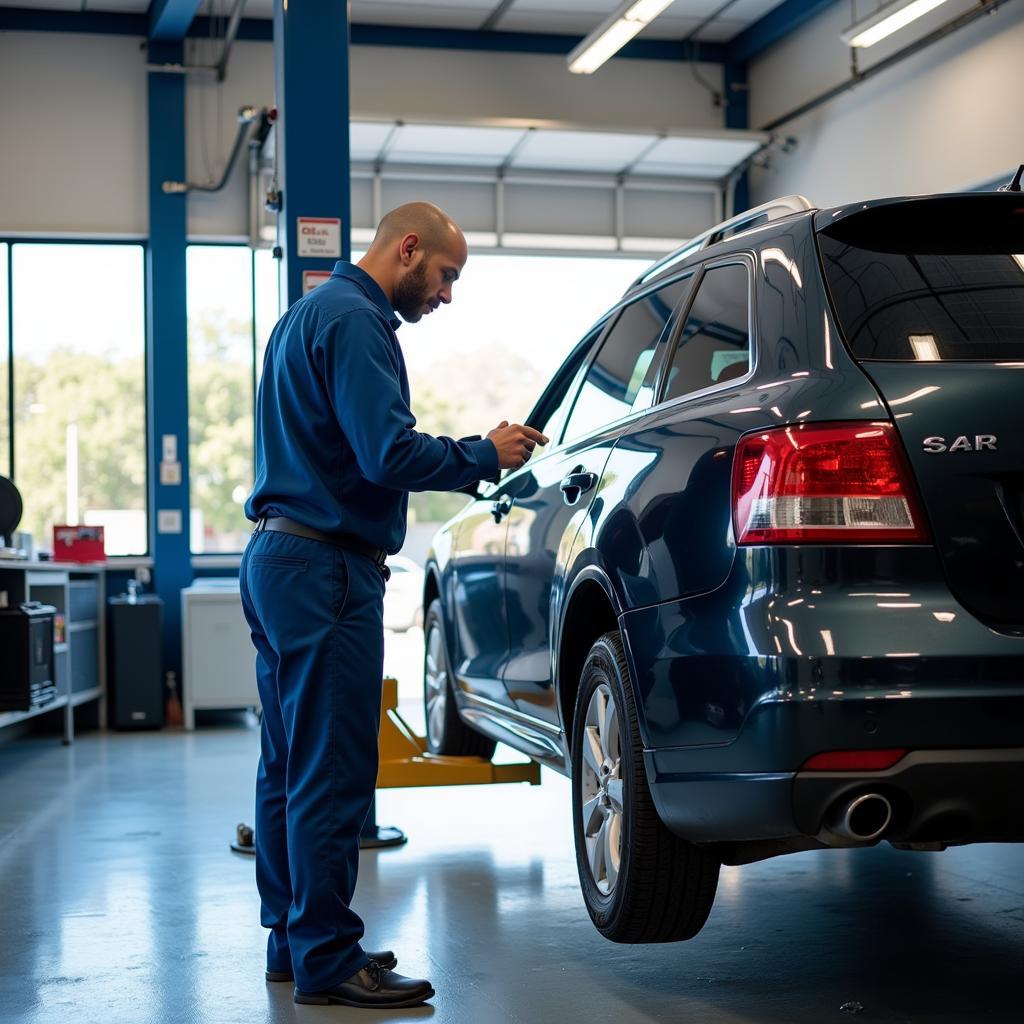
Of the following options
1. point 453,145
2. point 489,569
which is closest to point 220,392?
point 453,145

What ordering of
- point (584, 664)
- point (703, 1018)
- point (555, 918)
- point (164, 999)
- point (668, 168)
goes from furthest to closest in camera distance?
point (668, 168)
point (555, 918)
point (584, 664)
point (164, 999)
point (703, 1018)

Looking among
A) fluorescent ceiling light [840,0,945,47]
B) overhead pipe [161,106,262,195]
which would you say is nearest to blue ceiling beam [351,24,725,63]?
overhead pipe [161,106,262,195]

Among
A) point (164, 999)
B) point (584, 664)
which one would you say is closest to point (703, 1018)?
point (584, 664)

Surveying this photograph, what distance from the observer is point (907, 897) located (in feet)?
13.5

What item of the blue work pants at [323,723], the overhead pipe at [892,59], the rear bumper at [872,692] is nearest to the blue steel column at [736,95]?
the overhead pipe at [892,59]

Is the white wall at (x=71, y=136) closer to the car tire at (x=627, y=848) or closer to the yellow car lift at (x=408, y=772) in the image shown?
the yellow car lift at (x=408, y=772)

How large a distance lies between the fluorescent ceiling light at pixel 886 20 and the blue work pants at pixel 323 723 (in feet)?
23.5

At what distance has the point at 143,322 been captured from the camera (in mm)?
11391

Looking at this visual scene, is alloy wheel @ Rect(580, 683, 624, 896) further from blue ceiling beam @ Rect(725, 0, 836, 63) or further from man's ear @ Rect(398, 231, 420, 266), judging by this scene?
blue ceiling beam @ Rect(725, 0, 836, 63)

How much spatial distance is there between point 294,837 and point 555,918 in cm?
112

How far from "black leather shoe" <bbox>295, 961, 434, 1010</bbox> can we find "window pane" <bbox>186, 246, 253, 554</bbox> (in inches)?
329

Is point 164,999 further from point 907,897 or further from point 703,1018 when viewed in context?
point 907,897

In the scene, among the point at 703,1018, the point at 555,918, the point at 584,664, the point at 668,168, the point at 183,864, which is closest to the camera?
the point at 703,1018

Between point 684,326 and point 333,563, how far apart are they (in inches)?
40.6
